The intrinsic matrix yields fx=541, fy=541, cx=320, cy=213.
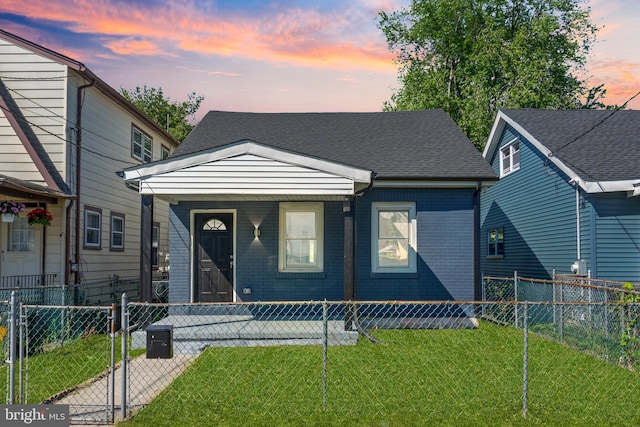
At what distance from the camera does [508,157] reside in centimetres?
1889

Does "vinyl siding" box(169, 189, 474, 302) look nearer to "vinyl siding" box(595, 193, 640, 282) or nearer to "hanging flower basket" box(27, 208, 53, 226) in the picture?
"hanging flower basket" box(27, 208, 53, 226)

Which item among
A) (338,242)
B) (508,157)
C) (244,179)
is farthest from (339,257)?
(508,157)

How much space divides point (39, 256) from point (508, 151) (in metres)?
14.9

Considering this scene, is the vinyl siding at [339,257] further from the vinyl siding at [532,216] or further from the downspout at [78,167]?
the vinyl siding at [532,216]

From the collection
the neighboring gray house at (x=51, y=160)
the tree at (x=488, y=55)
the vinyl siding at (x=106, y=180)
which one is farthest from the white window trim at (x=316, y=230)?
the tree at (x=488, y=55)

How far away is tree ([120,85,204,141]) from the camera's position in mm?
41250

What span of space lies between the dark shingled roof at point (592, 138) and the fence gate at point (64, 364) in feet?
36.6

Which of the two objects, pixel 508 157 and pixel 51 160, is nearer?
pixel 51 160

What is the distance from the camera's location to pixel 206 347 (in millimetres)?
9516

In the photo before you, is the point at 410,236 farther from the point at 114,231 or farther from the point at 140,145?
the point at 140,145

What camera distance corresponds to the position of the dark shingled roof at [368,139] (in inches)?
488

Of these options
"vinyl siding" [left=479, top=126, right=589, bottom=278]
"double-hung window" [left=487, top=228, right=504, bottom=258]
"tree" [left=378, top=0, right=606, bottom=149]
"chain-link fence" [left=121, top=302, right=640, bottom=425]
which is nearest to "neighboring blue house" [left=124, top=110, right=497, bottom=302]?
"chain-link fence" [left=121, top=302, right=640, bottom=425]

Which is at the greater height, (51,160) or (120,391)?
(51,160)

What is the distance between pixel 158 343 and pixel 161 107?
1522 inches
